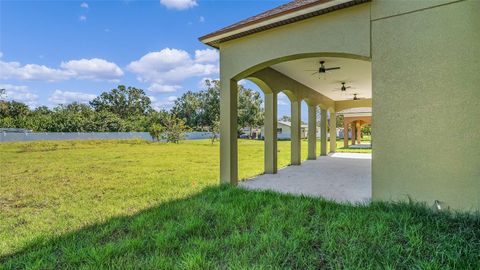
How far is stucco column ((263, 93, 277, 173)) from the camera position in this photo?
8.53 m

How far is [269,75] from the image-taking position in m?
8.06

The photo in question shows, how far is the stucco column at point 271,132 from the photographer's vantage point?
28.0 ft

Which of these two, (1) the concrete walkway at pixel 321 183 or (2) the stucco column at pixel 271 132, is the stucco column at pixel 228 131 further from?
(2) the stucco column at pixel 271 132

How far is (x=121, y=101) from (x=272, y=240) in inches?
2492

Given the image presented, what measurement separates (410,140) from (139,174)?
8.32 m

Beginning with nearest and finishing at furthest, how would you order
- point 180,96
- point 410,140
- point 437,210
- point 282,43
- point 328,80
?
point 437,210 → point 410,140 → point 282,43 → point 328,80 → point 180,96

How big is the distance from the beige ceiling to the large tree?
5423cm

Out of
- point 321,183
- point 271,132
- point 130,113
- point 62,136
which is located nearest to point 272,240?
point 321,183

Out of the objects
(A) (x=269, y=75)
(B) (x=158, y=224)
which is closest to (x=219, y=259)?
(B) (x=158, y=224)

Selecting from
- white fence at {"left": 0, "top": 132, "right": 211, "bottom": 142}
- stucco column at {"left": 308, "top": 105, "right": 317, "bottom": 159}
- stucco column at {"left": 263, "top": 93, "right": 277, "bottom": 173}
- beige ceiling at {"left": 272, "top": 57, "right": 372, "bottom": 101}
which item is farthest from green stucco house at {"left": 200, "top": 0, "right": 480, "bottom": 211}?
white fence at {"left": 0, "top": 132, "right": 211, "bottom": 142}

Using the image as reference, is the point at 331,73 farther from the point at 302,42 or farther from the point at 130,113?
the point at 130,113

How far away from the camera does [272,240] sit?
328cm

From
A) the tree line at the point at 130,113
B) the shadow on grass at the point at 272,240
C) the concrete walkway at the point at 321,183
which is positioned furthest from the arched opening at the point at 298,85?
the tree line at the point at 130,113

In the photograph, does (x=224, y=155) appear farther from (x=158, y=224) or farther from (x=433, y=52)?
(x=433, y=52)
